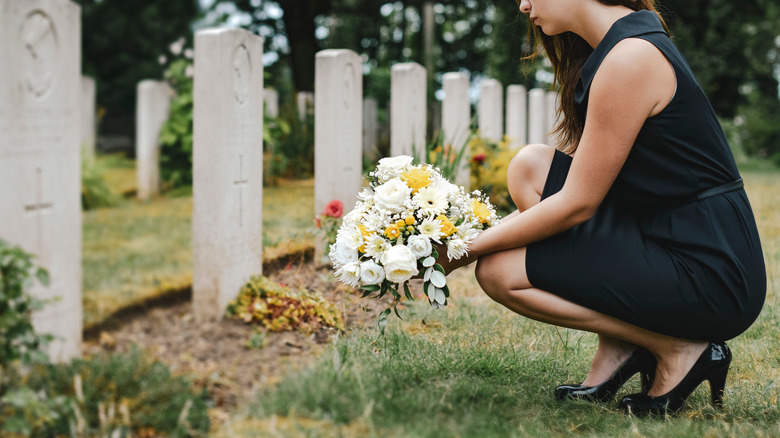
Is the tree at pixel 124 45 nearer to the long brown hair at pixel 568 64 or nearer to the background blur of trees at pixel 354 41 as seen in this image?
the background blur of trees at pixel 354 41

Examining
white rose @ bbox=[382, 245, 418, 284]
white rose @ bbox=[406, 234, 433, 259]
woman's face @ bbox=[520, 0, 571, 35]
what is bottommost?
white rose @ bbox=[382, 245, 418, 284]

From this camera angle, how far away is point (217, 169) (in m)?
3.30

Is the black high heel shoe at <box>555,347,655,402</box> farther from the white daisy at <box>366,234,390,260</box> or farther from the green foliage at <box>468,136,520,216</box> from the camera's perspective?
the green foliage at <box>468,136,520,216</box>

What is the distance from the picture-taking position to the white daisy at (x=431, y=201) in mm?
2559

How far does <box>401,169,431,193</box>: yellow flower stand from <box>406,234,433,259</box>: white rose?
21cm

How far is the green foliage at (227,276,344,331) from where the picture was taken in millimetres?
3281

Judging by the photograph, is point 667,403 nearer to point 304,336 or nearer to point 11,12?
point 304,336

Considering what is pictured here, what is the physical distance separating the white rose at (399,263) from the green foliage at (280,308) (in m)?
0.84

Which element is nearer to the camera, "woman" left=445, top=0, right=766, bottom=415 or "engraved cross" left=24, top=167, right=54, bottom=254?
"engraved cross" left=24, top=167, right=54, bottom=254

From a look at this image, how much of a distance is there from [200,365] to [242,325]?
533 mm

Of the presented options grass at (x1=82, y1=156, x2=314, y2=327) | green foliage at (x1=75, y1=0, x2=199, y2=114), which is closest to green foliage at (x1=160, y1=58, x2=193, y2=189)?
grass at (x1=82, y1=156, x2=314, y2=327)

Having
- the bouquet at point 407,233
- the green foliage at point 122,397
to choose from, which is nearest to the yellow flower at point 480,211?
the bouquet at point 407,233

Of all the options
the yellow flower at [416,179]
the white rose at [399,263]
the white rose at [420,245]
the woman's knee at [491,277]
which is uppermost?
the yellow flower at [416,179]

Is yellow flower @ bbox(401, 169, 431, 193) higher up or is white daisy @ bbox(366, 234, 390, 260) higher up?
yellow flower @ bbox(401, 169, 431, 193)
